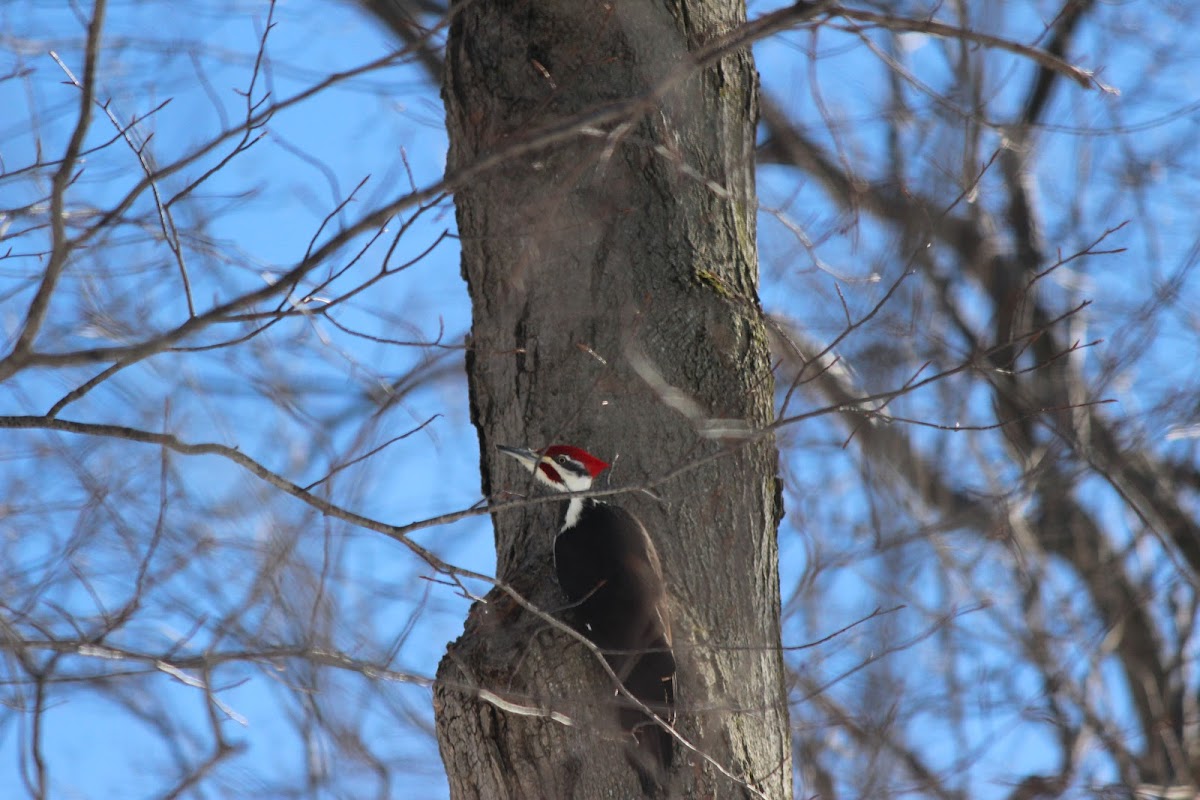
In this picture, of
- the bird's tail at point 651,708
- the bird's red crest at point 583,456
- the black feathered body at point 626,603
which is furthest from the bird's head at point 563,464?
the bird's tail at point 651,708

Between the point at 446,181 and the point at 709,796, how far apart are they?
5.93 feet

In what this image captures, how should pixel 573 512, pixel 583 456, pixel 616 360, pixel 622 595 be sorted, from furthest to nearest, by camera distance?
1. pixel 573 512
2. pixel 583 456
3. pixel 616 360
4. pixel 622 595

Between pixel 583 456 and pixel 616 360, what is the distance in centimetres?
34

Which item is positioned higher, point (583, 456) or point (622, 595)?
point (583, 456)

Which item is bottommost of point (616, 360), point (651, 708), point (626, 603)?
point (651, 708)

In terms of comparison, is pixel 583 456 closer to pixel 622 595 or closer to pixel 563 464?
pixel 563 464

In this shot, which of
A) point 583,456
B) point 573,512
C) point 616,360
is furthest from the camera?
point 573,512

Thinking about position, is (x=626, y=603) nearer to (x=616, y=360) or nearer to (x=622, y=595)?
(x=622, y=595)

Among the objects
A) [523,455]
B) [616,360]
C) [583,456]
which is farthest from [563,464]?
[616,360]

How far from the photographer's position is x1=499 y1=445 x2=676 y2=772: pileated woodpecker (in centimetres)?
333

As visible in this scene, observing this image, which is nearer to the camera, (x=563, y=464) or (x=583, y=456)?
(x=583, y=456)

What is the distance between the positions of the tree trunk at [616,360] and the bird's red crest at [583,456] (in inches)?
1.8

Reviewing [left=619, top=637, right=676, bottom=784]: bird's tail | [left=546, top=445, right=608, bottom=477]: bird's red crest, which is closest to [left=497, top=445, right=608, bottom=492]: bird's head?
[left=546, top=445, right=608, bottom=477]: bird's red crest

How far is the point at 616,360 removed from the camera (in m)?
3.70
